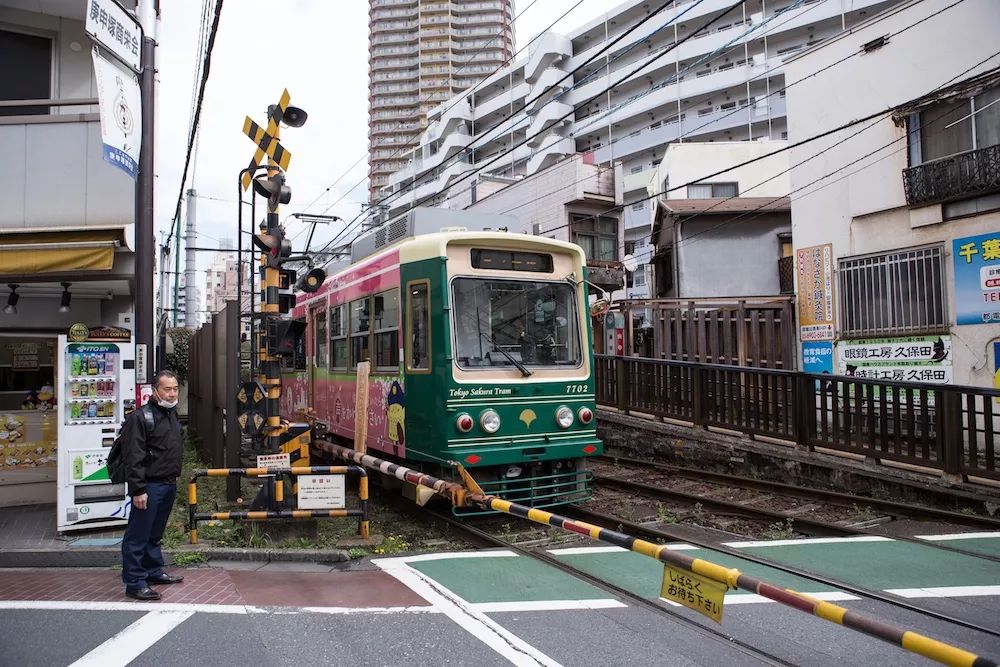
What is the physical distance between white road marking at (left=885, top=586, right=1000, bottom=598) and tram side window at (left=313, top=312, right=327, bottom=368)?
817cm

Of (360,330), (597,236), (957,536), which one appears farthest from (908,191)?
(597,236)

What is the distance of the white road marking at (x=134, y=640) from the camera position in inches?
159

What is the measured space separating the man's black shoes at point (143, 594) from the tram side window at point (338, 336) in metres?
4.83

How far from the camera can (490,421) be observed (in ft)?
23.7

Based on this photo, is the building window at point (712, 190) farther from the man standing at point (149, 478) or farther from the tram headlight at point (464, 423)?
the man standing at point (149, 478)

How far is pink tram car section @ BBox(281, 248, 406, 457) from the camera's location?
26.8ft

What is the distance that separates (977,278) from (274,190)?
10983 millimetres

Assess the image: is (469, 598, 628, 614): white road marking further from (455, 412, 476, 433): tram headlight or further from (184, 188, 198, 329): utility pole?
(184, 188, 198, 329): utility pole

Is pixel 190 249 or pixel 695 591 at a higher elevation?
pixel 190 249

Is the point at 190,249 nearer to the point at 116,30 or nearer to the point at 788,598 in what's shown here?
the point at 116,30

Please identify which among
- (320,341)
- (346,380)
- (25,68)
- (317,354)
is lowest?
(346,380)

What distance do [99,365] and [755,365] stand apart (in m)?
10.4

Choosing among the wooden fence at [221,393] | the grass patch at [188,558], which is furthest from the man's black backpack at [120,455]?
the wooden fence at [221,393]

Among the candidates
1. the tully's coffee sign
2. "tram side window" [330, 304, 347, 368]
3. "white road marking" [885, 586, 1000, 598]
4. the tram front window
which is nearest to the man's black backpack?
the tully's coffee sign
